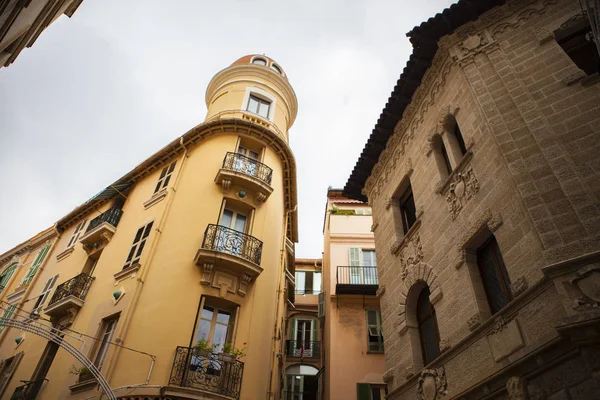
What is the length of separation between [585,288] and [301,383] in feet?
61.8

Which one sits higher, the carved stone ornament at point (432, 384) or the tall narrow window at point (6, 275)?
the tall narrow window at point (6, 275)

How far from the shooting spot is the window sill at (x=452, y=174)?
8337mm

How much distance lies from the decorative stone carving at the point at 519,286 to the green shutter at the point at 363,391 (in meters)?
12.0

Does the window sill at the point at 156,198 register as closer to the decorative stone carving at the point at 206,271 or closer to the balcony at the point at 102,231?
the balcony at the point at 102,231

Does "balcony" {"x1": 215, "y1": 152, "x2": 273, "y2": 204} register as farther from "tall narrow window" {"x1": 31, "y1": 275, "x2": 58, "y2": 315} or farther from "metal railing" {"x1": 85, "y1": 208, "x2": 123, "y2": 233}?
"tall narrow window" {"x1": 31, "y1": 275, "x2": 58, "y2": 315}

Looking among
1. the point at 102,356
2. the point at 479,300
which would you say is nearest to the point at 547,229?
the point at 479,300

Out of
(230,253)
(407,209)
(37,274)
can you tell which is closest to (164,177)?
(230,253)

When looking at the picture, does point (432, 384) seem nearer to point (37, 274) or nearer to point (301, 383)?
point (301, 383)

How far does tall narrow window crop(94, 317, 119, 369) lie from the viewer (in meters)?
11.9

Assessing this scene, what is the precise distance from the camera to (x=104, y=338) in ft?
41.1

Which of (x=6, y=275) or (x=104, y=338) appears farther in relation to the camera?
(x=6, y=275)

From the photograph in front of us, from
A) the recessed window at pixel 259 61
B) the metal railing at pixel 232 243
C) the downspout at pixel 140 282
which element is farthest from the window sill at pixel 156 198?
the recessed window at pixel 259 61

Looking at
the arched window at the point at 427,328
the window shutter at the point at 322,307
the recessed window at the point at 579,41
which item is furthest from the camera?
the window shutter at the point at 322,307

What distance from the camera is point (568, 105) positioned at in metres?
7.17
